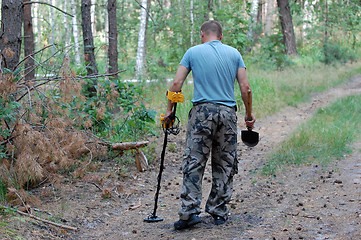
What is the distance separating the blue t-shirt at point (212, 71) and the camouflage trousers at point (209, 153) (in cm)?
10

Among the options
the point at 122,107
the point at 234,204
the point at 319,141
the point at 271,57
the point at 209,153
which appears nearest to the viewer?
the point at 209,153

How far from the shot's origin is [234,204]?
18.0ft

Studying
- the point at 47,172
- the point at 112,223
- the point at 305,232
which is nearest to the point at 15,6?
the point at 47,172

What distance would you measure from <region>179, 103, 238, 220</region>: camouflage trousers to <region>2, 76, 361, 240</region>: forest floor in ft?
0.98

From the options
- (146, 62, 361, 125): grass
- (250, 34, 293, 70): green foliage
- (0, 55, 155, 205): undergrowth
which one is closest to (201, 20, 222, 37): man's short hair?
(0, 55, 155, 205): undergrowth

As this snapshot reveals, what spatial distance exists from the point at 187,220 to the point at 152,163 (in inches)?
122

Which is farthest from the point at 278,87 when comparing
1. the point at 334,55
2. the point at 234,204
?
the point at 234,204

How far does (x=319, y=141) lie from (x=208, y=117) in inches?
169

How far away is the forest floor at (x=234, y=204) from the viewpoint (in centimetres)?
443

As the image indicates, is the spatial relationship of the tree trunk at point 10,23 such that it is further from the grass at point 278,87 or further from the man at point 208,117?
the grass at point 278,87

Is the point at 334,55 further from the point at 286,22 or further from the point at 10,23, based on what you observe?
the point at 10,23

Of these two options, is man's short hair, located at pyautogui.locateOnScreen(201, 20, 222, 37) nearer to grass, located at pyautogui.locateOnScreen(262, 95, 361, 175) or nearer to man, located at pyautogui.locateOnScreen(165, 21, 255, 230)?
man, located at pyautogui.locateOnScreen(165, 21, 255, 230)

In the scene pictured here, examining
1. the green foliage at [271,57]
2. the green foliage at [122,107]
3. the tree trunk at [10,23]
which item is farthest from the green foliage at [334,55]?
the tree trunk at [10,23]

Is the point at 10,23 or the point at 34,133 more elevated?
the point at 10,23
